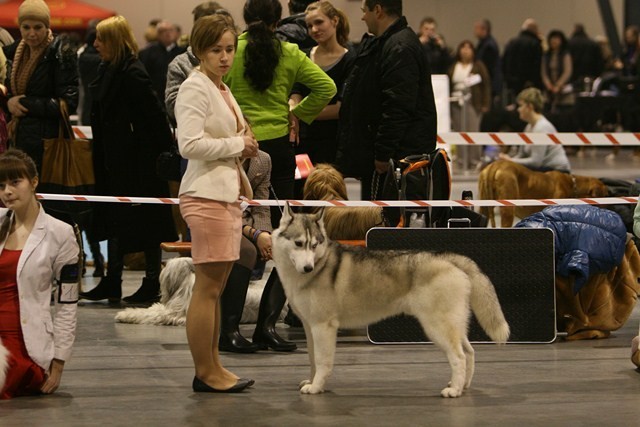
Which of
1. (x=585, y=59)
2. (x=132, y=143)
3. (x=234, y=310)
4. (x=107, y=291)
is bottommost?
(x=107, y=291)

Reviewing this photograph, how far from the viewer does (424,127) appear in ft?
22.7

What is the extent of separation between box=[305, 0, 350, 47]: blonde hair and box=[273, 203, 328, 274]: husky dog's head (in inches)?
111

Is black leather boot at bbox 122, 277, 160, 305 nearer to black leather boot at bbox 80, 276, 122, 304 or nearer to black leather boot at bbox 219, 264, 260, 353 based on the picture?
black leather boot at bbox 80, 276, 122, 304

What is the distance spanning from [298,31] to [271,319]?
105 inches

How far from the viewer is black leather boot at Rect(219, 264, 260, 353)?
6008mm

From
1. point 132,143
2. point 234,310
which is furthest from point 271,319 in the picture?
point 132,143

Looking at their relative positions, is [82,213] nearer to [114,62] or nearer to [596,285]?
[114,62]

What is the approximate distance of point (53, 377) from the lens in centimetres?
516

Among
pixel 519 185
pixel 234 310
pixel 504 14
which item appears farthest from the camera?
pixel 504 14

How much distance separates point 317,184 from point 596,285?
1604mm

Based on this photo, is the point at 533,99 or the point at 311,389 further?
the point at 533,99

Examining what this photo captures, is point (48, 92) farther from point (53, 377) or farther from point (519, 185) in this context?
point (519, 185)

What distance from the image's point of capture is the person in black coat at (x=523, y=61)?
1897 centimetres

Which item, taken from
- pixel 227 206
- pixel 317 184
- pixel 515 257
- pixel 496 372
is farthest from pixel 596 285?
pixel 227 206
